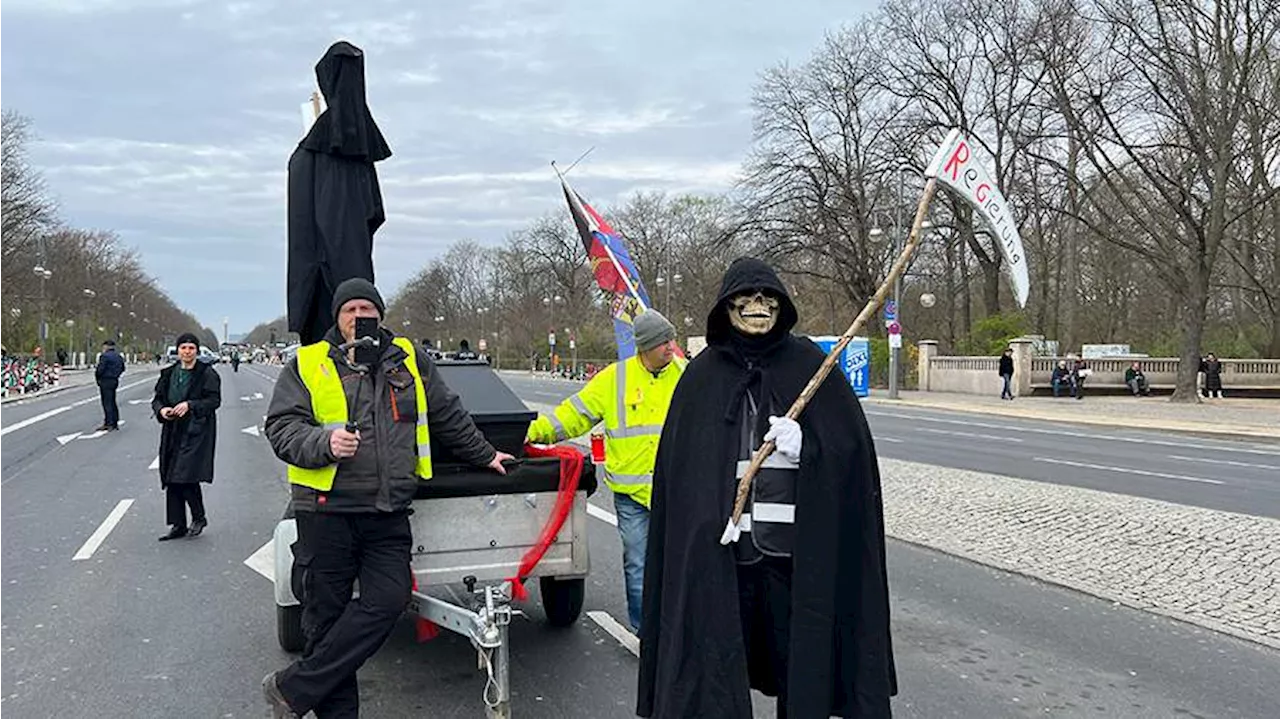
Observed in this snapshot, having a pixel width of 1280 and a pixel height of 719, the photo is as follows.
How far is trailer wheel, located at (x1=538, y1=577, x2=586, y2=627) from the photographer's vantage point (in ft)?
20.5

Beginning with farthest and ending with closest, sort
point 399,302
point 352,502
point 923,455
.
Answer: point 399,302
point 923,455
point 352,502

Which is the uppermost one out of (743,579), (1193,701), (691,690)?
(743,579)

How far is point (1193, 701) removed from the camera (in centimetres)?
516

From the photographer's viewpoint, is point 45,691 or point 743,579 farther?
point 45,691

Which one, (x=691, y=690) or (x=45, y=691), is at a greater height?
(x=691, y=690)

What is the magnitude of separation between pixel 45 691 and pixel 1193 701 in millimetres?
5629

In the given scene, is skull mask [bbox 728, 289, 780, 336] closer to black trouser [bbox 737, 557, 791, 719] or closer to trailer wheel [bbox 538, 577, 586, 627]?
black trouser [bbox 737, 557, 791, 719]

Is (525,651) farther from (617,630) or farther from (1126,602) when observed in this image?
(1126,602)

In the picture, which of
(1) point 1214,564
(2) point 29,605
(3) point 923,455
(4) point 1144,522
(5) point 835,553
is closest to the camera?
(5) point 835,553

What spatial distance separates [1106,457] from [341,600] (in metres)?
16.2

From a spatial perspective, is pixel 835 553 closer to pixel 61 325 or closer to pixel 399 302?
pixel 61 325

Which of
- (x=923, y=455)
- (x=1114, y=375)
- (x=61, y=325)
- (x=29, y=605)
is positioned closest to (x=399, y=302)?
(x=61, y=325)

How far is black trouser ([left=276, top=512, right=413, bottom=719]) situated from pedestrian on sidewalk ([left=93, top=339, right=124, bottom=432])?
18512 mm

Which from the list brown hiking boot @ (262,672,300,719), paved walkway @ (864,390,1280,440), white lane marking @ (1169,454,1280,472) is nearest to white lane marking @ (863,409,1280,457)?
paved walkway @ (864,390,1280,440)
